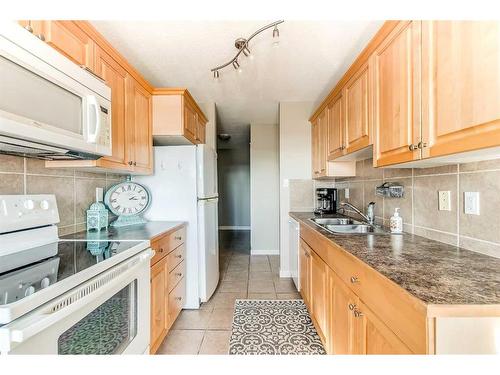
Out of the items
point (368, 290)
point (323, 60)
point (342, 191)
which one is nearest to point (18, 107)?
point (368, 290)

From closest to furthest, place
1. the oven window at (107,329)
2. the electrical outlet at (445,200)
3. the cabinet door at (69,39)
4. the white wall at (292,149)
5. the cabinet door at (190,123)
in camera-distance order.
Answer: the oven window at (107,329)
the cabinet door at (69,39)
the electrical outlet at (445,200)
the cabinet door at (190,123)
the white wall at (292,149)

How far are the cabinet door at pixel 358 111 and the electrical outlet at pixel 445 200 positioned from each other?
0.52 meters

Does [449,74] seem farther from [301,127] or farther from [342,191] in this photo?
[301,127]

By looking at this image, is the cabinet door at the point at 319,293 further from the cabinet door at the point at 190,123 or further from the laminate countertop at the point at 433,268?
the cabinet door at the point at 190,123

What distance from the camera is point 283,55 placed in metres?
2.05

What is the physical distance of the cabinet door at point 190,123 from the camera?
2340 millimetres


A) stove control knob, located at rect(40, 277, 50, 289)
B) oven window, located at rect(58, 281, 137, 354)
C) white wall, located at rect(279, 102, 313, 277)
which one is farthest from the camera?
white wall, located at rect(279, 102, 313, 277)

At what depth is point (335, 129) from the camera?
7.38 ft

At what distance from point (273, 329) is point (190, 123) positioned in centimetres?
213

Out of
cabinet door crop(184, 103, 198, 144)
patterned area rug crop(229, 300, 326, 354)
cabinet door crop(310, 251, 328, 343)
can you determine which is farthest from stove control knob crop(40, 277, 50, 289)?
cabinet door crop(184, 103, 198, 144)

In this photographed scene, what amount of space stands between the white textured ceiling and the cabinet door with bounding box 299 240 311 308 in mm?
1720

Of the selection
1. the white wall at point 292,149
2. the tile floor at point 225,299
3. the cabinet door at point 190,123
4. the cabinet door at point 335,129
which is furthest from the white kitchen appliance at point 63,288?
the white wall at point 292,149

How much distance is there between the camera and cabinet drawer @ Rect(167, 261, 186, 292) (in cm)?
190

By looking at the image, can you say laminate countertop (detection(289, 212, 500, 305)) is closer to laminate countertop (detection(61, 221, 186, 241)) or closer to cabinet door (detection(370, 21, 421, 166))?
cabinet door (detection(370, 21, 421, 166))
